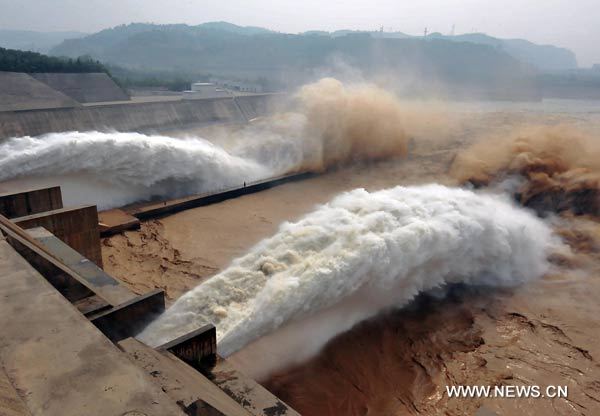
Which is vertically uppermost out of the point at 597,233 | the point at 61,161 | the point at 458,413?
the point at 61,161

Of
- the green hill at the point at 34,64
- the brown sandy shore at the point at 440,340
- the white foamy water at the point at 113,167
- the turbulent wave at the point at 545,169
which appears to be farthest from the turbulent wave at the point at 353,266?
the green hill at the point at 34,64

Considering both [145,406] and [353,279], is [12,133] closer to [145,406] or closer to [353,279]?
[353,279]

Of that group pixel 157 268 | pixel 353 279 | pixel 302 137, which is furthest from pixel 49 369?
pixel 302 137

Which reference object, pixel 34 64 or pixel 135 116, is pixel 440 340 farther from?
pixel 34 64

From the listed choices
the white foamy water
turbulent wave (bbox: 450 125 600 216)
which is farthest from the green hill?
turbulent wave (bbox: 450 125 600 216)

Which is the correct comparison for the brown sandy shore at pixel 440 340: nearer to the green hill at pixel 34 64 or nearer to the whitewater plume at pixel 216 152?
the whitewater plume at pixel 216 152

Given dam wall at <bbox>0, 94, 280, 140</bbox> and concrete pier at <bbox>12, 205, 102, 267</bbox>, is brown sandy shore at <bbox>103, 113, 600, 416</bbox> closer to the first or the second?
concrete pier at <bbox>12, 205, 102, 267</bbox>

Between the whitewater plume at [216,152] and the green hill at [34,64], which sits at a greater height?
the green hill at [34,64]
